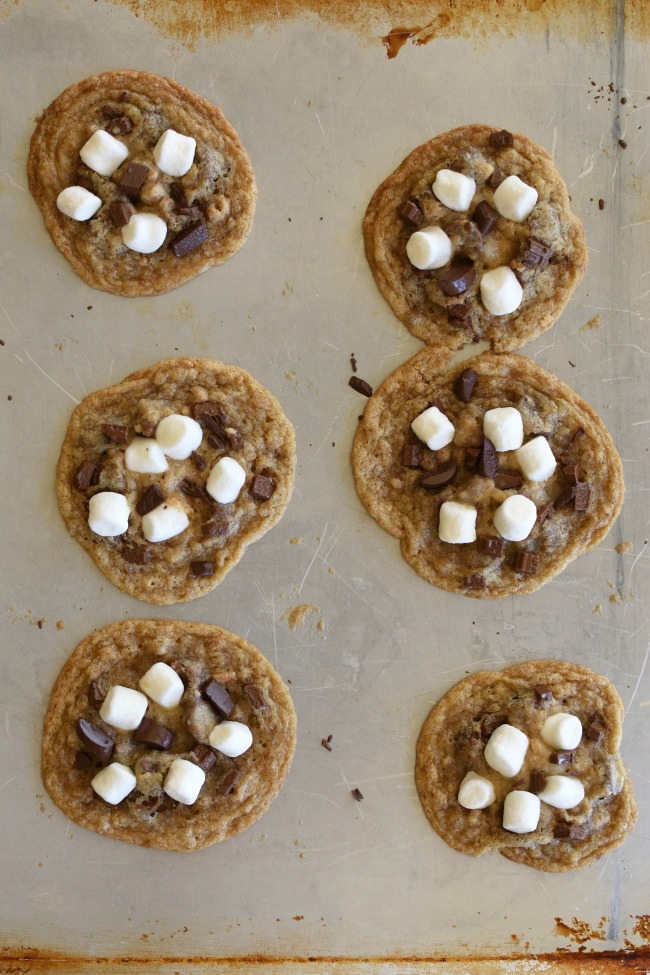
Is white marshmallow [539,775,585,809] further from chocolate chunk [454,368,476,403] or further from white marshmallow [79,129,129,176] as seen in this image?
white marshmallow [79,129,129,176]

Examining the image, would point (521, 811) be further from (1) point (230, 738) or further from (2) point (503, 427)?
(2) point (503, 427)

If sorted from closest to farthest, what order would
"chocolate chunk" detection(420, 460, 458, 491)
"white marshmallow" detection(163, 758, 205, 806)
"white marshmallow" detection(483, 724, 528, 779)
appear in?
"white marshmallow" detection(163, 758, 205, 806), "white marshmallow" detection(483, 724, 528, 779), "chocolate chunk" detection(420, 460, 458, 491)

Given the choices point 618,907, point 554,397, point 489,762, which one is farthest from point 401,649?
point 618,907

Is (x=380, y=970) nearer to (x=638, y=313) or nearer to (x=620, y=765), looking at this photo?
(x=620, y=765)

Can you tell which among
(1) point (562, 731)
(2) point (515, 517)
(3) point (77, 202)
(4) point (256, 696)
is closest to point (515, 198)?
(2) point (515, 517)

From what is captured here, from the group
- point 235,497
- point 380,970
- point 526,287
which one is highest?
point 526,287

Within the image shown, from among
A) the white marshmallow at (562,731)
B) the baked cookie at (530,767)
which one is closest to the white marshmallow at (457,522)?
the baked cookie at (530,767)

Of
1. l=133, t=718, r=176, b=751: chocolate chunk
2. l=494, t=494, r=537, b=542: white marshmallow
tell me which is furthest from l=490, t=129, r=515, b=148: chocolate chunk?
l=133, t=718, r=176, b=751: chocolate chunk
